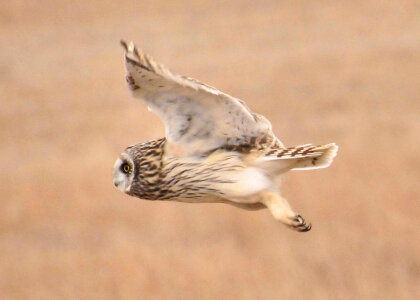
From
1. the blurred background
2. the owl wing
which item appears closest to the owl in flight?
the owl wing

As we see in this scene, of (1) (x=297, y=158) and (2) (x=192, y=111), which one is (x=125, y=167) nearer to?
(2) (x=192, y=111)

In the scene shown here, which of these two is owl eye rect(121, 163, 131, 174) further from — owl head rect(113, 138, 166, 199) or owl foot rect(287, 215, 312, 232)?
owl foot rect(287, 215, 312, 232)

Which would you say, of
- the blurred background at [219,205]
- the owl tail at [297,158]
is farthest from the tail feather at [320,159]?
the blurred background at [219,205]

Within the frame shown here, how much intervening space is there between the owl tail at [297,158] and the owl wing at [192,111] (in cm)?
10

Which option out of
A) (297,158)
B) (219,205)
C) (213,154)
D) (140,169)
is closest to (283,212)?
(297,158)

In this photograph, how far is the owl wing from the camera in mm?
3041

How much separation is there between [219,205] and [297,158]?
808 cm

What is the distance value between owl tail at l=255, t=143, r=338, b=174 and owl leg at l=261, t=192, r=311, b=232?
3.7 inches

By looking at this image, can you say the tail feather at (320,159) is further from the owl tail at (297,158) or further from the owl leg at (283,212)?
the owl leg at (283,212)

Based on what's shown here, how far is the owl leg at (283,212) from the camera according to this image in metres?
3.03

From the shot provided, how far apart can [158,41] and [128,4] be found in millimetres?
2949

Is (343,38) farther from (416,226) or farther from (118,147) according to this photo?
(416,226)

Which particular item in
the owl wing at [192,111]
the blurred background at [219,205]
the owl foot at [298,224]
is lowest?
the owl foot at [298,224]

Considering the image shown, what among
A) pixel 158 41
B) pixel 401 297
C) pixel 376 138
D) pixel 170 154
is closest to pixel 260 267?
pixel 401 297
